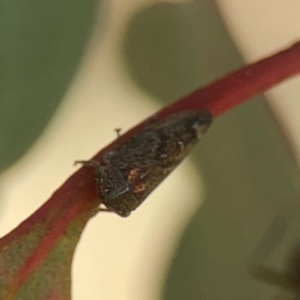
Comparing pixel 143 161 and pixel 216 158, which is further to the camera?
pixel 216 158

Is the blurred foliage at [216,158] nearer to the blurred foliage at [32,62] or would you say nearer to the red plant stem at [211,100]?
the blurred foliage at [32,62]

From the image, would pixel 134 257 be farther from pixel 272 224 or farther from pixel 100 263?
pixel 272 224

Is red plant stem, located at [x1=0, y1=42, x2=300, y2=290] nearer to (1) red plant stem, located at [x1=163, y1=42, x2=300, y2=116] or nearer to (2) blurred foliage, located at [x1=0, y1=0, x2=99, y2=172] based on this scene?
(1) red plant stem, located at [x1=163, y1=42, x2=300, y2=116]

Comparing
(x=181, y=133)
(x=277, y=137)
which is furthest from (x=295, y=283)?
(x=181, y=133)

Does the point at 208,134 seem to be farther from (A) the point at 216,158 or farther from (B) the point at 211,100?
(B) the point at 211,100

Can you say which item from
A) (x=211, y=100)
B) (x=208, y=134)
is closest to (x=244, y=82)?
(x=211, y=100)

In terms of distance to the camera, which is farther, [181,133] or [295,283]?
[295,283]

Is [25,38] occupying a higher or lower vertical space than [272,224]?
higher
